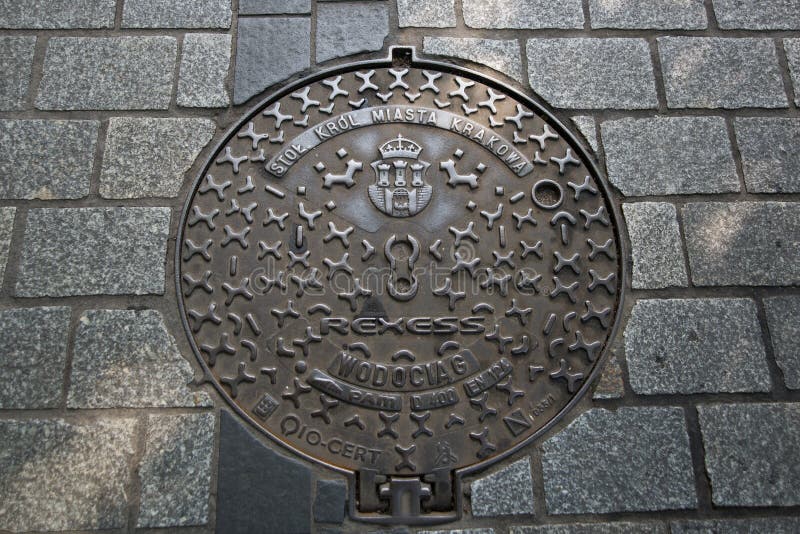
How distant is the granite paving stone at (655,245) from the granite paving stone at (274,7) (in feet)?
6.20

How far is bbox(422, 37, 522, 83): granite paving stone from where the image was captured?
2.98m

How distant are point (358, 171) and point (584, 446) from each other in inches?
60.9

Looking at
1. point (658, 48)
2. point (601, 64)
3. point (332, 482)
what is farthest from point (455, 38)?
point (332, 482)

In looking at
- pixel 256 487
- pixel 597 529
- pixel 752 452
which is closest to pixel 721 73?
pixel 752 452

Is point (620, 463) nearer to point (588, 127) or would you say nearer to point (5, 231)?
point (588, 127)

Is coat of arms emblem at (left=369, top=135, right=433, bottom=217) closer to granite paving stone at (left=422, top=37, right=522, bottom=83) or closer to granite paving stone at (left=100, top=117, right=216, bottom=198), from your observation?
granite paving stone at (left=422, top=37, right=522, bottom=83)

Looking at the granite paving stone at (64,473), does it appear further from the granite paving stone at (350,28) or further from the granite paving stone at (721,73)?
the granite paving stone at (721,73)

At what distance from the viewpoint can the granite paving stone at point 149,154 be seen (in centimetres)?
273

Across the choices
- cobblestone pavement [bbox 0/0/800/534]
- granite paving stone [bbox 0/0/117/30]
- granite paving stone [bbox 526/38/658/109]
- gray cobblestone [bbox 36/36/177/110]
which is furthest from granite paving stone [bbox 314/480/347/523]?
granite paving stone [bbox 0/0/117/30]

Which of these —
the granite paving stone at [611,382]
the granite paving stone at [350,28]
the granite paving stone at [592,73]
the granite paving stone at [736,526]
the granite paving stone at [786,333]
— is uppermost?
the granite paving stone at [350,28]

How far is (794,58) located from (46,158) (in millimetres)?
3713

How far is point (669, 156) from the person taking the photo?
2838 mm

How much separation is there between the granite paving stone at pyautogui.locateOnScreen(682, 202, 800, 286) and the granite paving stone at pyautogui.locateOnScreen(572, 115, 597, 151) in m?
0.53

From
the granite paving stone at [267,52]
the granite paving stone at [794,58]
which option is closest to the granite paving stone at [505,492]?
the granite paving stone at [267,52]
